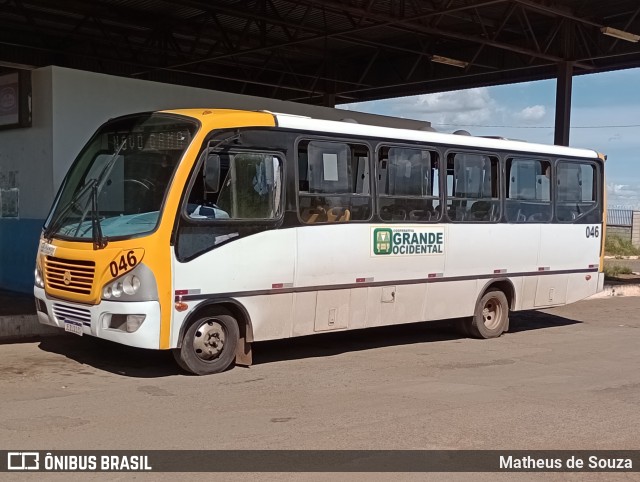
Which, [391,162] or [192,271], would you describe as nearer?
[192,271]

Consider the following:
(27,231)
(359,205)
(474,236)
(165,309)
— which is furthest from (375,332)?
(27,231)

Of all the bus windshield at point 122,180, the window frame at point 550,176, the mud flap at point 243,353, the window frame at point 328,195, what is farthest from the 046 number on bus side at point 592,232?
the bus windshield at point 122,180

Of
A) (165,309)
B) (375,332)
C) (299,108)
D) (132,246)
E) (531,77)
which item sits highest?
(531,77)

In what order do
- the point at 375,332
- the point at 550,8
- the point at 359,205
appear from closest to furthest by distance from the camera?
1. the point at 359,205
2. the point at 375,332
3. the point at 550,8

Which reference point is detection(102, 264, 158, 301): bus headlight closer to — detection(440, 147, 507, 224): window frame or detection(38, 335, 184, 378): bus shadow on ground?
detection(38, 335, 184, 378): bus shadow on ground

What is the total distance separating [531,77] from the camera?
81.6ft

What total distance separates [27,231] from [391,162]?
6.44 metres

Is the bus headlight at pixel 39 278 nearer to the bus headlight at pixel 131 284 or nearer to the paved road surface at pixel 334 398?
the paved road surface at pixel 334 398

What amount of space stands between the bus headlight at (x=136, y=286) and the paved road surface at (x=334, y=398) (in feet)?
3.03

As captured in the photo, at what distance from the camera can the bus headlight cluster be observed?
25.4 ft

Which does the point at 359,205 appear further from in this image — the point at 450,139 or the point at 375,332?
the point at 375,332

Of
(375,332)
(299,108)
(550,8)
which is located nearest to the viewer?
(375,332)

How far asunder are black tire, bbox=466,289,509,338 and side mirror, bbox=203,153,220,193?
5.19 m

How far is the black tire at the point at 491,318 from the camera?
1169cm
